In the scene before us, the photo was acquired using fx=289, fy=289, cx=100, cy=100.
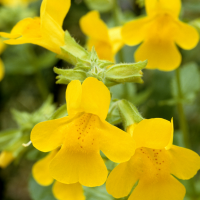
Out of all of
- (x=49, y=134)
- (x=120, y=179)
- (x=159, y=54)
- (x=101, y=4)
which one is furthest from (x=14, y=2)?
(x=120, y=179)

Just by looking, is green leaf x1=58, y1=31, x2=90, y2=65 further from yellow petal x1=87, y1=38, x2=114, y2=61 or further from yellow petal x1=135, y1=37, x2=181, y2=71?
yellow petal x1=87, y1=38, x2=114, y2=61

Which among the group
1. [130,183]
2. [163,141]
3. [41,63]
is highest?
[163,141]

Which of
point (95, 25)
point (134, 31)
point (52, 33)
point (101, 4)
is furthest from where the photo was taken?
point (101, 4)

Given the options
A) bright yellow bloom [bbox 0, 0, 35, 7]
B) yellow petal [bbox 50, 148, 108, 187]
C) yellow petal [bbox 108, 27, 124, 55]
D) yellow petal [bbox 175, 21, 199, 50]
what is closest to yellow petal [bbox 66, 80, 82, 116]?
yellow petal [bbox 50, 148, 108, 187]

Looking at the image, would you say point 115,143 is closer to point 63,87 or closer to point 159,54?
point 159,54

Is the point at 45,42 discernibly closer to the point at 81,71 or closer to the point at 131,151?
the point at 81,71

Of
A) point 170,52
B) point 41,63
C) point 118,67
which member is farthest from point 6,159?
point 41,63

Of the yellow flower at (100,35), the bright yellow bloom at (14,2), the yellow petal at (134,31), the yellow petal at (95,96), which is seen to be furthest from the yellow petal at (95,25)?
the bright yellow bloom at (14,2)
